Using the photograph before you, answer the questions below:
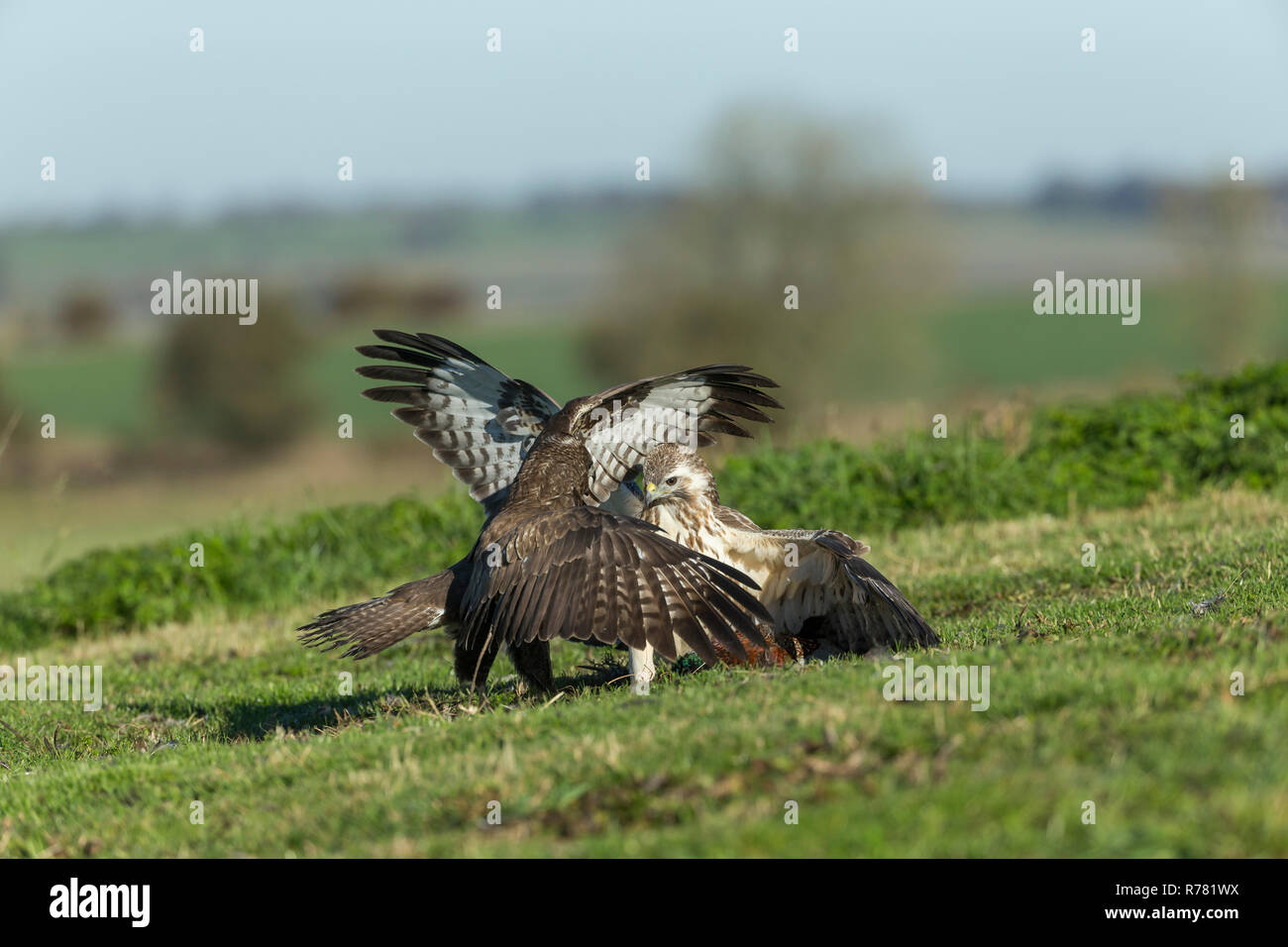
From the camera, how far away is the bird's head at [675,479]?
7566mm

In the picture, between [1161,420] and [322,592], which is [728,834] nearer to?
[322,592]

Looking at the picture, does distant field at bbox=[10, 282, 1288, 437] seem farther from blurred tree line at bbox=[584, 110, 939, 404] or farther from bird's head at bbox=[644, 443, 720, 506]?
bird's head at bbox=[644, 443, 720, 506]

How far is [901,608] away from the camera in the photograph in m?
7.27

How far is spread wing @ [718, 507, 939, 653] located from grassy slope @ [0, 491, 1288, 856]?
45cm

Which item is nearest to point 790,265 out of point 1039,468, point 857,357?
point 857,357

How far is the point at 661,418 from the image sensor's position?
8594 mm

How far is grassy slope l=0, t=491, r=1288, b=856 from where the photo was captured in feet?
13.0

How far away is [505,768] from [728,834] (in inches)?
52.3

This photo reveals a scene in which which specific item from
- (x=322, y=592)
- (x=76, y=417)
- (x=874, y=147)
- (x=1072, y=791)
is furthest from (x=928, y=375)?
(x=1072, y=791)

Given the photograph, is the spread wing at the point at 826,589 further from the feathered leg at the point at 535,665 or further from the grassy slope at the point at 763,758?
the feathered leg at the point at 535,665

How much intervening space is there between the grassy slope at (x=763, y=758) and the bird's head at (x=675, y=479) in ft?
3.99

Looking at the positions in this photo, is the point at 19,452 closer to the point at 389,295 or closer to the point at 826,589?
the point at 389,295

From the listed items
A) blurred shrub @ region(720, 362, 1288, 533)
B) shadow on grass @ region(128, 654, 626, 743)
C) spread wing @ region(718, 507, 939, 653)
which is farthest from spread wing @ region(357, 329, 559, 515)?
blurred shrub @ region(720, 362, 1288, 533)

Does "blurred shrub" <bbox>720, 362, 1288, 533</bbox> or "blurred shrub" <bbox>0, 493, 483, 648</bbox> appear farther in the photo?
"blurred shrub" <bbox>0, 493, 483, 648</bbox>
